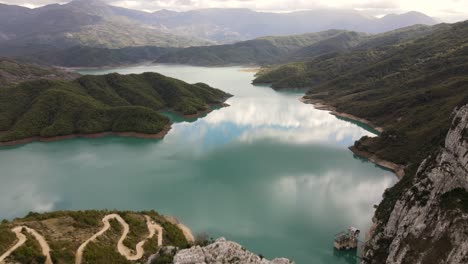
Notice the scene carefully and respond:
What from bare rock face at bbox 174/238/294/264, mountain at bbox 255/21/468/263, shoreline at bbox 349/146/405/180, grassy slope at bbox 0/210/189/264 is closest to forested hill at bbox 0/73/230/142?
grassy slope at bbox 0/210/189/264

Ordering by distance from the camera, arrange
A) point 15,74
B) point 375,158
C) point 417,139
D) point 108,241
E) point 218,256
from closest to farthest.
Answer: point 218,256 < point 108,241 < point 417,139 < point 375,158 < point 15,74

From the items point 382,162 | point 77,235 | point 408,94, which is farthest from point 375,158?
point 77,235

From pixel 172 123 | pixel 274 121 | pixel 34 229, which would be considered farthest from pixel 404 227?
pixel 172 123

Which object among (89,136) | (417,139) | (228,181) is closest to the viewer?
(228,181)

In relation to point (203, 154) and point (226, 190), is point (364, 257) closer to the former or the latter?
point (226, 190)

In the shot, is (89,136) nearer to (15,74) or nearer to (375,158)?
(375,158)

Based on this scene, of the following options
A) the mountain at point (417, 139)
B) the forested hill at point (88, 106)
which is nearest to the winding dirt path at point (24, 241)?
the mountain at point (417, 139)
